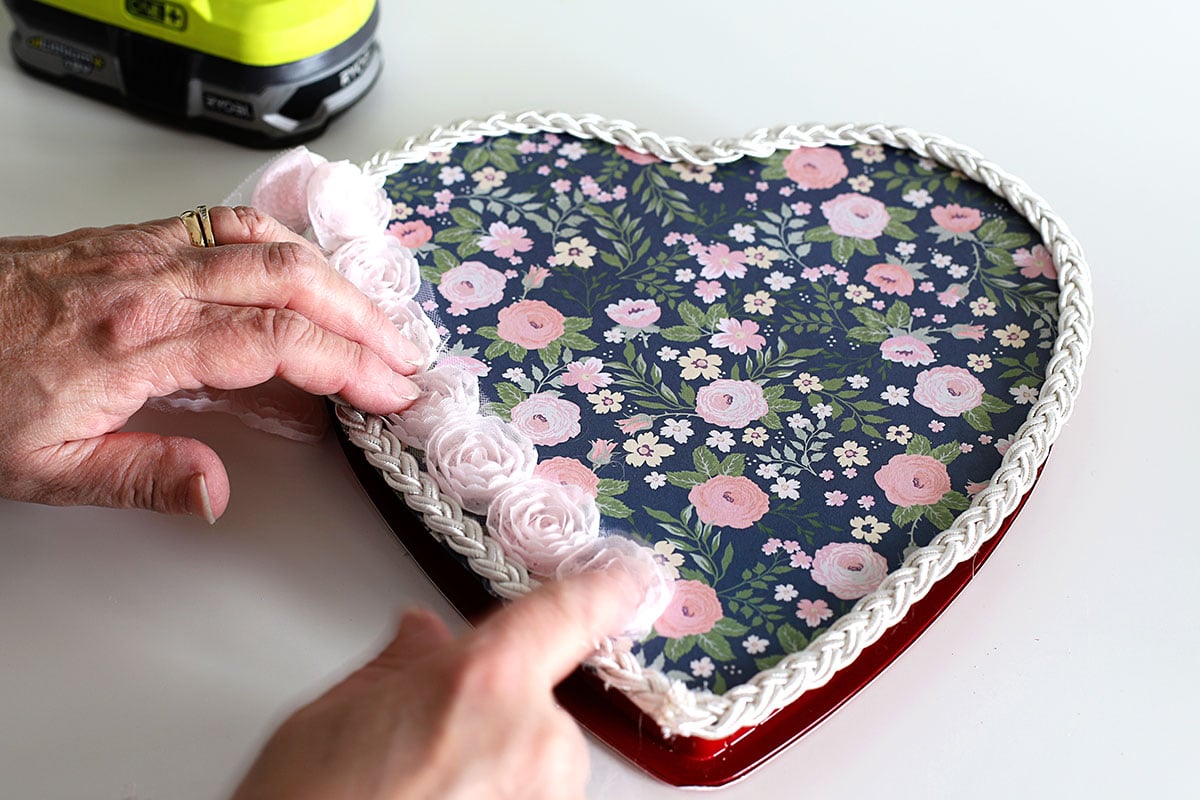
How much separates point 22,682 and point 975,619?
810 mm

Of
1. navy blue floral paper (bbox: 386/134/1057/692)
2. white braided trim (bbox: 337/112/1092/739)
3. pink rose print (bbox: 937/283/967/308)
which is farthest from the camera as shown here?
pink rose print (bbox: 937/283/967/308)

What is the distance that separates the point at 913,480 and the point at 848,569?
0.12 metres

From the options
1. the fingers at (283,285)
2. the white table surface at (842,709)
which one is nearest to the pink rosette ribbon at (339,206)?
the fingers at (283,285)

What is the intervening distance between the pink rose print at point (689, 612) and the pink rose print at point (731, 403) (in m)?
0.18

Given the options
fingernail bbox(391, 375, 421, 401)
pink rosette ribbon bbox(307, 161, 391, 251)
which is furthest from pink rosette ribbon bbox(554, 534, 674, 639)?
pink rosette ribbon bbox(307, 161, 391, 251)

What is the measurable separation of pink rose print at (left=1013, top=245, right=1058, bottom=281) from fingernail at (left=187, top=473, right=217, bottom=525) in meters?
0.85

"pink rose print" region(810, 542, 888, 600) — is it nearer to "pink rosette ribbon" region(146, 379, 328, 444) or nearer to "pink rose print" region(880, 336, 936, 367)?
"pink rose print" region(880, 336, 936, 367)

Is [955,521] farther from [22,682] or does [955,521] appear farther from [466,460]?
[22,682]

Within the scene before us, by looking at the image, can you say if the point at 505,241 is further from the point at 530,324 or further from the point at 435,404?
the point at 435,404

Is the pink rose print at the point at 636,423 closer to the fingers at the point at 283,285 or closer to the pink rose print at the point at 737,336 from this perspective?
the pink rose print at the point at 737,336

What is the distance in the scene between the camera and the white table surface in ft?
3.10

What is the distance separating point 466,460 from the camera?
1.02m

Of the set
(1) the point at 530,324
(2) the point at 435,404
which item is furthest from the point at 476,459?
(1) the point at 530,324

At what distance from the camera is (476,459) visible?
1021 millimetres
